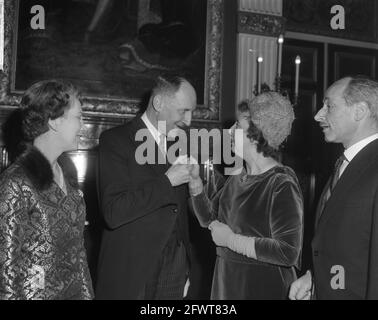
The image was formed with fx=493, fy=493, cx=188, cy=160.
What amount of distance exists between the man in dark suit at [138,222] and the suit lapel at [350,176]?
0.88 meters

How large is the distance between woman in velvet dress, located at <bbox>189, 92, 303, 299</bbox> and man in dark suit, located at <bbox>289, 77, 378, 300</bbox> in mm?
186

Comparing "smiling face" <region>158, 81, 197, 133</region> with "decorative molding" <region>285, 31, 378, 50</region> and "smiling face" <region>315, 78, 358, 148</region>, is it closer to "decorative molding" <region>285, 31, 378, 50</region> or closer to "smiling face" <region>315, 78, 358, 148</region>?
"smiling face" <region>315, 78, 358, 148</region>

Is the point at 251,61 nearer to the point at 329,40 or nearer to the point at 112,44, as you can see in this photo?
the point at 112,44

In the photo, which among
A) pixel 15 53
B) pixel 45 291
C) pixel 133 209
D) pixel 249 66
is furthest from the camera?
pixel 249 66

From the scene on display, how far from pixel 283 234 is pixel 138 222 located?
849mm

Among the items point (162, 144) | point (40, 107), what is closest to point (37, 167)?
point (40, 107)

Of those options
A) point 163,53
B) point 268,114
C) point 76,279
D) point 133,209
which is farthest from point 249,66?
point 76,279

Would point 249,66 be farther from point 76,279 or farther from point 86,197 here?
point 76,279

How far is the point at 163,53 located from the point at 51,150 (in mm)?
3608

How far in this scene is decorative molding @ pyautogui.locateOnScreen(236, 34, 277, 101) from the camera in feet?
20.6

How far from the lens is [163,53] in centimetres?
593

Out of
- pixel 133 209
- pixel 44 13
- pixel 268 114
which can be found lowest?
pixel 133 209

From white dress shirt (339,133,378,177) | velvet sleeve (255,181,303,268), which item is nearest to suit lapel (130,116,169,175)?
velvet sleeve (255,181,303,268)

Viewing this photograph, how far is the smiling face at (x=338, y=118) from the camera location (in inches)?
103
